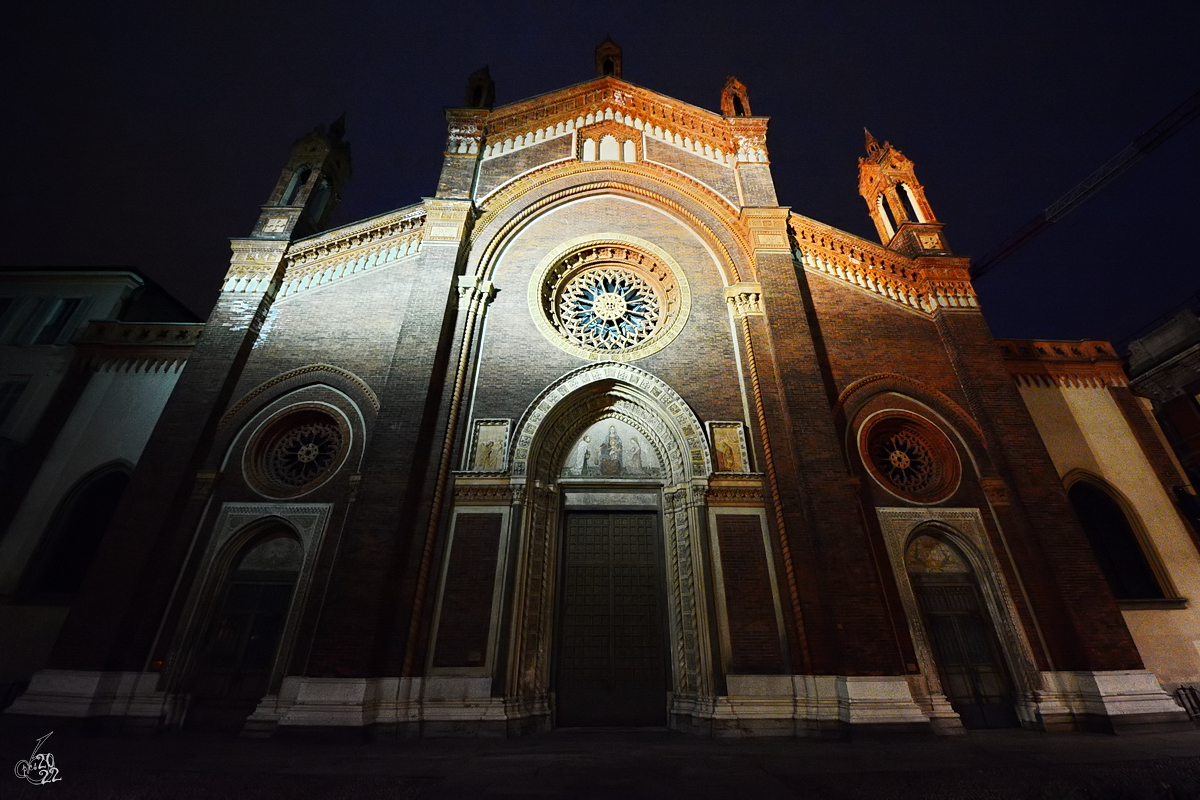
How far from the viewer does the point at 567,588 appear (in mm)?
10172

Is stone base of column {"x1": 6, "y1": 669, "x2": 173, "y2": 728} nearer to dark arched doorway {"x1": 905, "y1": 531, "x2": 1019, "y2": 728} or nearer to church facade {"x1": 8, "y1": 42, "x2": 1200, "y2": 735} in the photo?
church facade {"x1": 8, "y1": 42, "x2": 1200, "y2": 735}

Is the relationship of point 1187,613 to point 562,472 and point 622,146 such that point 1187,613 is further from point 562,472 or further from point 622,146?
point 622,146

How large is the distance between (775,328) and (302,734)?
37.3 ft

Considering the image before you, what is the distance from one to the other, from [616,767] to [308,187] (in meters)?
15.9

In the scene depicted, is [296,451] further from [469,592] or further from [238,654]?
[469,592]

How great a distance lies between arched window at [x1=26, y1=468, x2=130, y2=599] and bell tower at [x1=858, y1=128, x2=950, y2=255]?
21.0m

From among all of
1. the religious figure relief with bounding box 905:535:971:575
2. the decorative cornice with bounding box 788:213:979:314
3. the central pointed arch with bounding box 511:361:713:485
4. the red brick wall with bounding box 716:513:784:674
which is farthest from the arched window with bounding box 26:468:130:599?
the decorative cornice with bounding box 788:213:979:314

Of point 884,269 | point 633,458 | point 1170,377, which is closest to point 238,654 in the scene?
point 633,458

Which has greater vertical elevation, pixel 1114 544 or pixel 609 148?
pixel 609 148

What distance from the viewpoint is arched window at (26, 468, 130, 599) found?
35.6 feet

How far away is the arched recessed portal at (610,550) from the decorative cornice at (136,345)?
32.4 feet

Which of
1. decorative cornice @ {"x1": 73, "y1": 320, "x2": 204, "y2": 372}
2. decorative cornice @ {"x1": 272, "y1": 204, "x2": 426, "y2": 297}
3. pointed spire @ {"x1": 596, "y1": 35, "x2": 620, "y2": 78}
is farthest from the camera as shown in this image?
pointed spire @ {"x1": 596, "y1": 35, "x2": 620, "y2": 78}

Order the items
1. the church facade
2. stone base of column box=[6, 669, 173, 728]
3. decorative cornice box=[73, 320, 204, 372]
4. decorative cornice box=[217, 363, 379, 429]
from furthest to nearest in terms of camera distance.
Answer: decorative cornice box=[73, 320, 204, 372] < decorative cornice box=[217, 363, 379, 429] < the church facade < stone base of column box=[6, 669, 173, 728]

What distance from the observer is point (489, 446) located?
34.2ft
